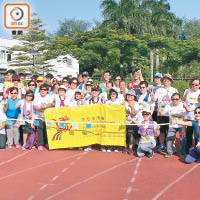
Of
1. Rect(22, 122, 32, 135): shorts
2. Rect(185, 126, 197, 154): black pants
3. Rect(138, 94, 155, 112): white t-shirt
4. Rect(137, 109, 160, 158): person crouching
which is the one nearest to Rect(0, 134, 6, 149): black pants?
Rect(22, 122, 32, 135): shorts

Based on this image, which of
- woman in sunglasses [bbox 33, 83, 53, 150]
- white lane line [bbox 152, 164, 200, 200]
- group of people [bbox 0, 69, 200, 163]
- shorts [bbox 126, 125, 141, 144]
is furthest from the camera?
woman in sunglasses [bbox 33, 83, 53, 150]

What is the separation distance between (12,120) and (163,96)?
395 centimetres

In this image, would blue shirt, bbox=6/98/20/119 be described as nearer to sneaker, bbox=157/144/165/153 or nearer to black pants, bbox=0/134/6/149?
black pants, bbox=0/134/6/149

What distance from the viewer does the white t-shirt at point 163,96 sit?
909 centimetres

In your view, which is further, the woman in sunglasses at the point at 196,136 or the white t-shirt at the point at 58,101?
the white t-shirt at the point at 58,101

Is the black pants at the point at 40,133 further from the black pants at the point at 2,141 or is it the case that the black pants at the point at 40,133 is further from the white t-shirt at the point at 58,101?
the black pants at the point at 2,141

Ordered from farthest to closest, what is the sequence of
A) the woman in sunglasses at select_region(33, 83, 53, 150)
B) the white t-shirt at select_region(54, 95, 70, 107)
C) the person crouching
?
the white t-shirt at select_region(54, 95, 70, 107), the woman in sunglasses at select_region(33, 83, 53, 150), the person crouching

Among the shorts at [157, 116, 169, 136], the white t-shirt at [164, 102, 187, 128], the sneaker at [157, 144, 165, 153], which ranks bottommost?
the sneaker at [157, 144, 165, 153]

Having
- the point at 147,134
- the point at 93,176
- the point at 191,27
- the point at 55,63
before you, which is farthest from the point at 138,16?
the point at 93,176

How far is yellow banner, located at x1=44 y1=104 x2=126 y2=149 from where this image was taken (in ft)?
31.1

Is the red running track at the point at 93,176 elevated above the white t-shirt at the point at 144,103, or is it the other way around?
the white t-shirt at the point at 144,103

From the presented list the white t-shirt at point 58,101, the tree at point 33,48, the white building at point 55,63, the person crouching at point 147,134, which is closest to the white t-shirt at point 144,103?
the person crouching at point 147,134

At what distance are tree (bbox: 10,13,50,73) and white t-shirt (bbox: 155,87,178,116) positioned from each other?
34231 mm

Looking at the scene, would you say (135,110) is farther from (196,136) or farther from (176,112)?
(196,136)
